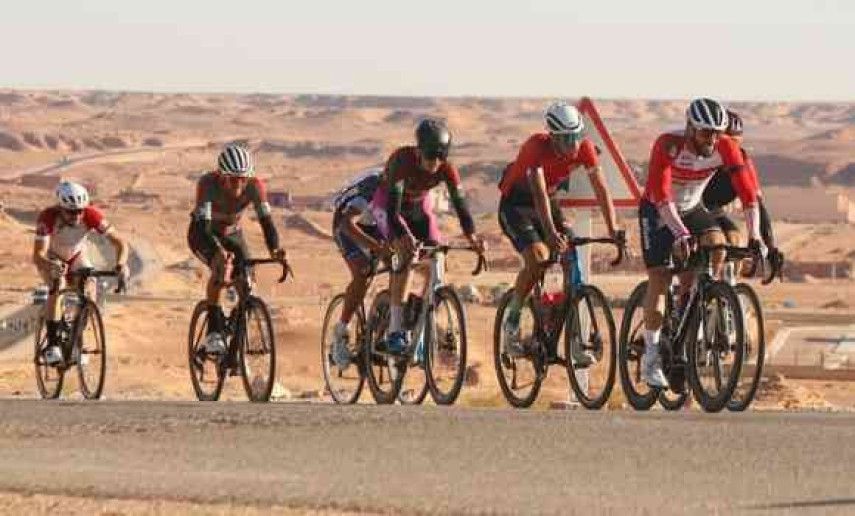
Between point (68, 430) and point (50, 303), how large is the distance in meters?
4.88

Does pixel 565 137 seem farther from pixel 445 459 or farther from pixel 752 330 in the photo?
pixel 445 459

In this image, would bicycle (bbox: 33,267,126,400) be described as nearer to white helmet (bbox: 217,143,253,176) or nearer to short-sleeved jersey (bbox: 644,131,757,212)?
white helmet (bbox: 217,143,253,176)

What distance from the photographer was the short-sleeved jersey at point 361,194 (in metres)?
15.6

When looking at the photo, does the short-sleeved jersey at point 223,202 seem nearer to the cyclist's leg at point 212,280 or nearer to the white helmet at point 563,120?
the cyclist's leg at point 212,280

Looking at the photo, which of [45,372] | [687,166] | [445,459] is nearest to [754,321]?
[687,166]

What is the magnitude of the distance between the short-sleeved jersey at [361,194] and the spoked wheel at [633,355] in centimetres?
221

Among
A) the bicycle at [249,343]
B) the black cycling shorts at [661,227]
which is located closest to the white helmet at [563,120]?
the black cycling shorts at [661,227]

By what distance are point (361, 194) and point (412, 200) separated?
0.74 metres

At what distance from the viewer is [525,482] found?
9.90m

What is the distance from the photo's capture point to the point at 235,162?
1557 cm

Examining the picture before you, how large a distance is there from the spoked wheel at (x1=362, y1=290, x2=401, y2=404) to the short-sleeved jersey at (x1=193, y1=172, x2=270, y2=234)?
0.98m

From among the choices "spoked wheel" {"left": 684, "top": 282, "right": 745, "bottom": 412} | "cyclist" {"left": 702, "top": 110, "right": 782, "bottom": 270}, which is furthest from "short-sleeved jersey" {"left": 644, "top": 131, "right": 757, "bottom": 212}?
"spoked wheel" {"left": 684, "top": 282, "right": 745, "bottom": 412}

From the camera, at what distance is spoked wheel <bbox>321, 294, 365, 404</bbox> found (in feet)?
52.2

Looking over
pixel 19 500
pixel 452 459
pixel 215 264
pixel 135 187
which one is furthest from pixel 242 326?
pixel 135 187
